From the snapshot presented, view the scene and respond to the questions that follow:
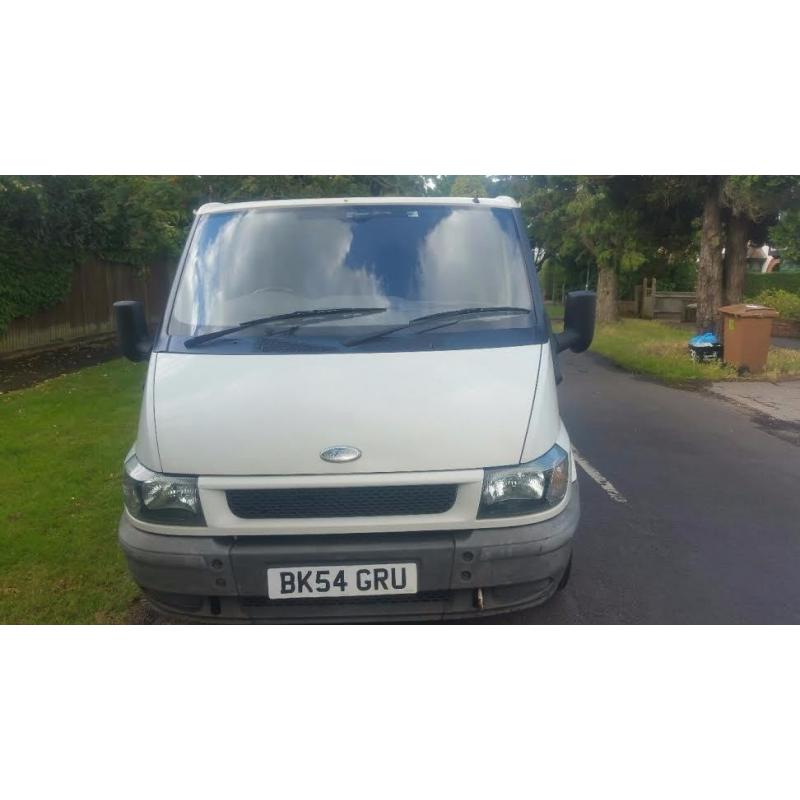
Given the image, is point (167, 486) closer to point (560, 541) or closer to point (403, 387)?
point (403, 387)

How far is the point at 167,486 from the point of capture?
304 cm

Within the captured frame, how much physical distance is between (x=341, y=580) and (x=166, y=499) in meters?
0.84

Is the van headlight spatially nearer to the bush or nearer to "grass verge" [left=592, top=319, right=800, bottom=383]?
"grass verge" [left=592, top=319, right=800, bottom=383]

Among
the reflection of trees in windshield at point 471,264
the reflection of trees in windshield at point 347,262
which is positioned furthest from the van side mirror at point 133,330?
the reflection of trees in windshield at point 471,264

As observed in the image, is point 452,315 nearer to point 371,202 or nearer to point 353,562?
point 371,202

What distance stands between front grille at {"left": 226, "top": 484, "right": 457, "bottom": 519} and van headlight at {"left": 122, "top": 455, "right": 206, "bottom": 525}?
6.2 inches

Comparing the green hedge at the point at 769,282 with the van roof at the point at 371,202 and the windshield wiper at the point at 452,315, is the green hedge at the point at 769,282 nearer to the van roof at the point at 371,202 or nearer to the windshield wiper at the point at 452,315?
the van roof at the point at 371,202

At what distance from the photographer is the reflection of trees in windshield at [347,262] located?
12.2 feet

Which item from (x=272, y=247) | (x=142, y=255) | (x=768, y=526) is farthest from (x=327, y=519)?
(x=142, y=255)

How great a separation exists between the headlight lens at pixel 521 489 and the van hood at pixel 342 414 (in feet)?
0.20

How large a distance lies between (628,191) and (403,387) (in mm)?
14673

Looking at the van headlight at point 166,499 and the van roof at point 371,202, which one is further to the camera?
the van roof at point 371,202

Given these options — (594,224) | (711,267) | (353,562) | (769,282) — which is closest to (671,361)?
(711,267)

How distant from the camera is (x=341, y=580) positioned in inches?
117
